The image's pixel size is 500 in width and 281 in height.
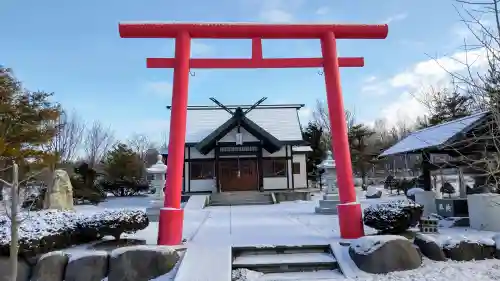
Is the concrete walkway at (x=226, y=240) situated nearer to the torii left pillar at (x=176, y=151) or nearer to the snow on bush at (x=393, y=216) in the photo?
the torii left pillar at (x=176, y=151)

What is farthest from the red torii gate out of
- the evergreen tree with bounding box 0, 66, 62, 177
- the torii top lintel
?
the evergreen tree with bounding box 0, 66, 62, 177

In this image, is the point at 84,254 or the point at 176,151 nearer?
the point at 84,254

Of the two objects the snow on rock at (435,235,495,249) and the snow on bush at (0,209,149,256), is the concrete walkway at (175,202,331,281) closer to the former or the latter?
the snow on bush at (0,209,149,256)

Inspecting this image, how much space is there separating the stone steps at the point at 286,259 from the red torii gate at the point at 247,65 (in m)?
1.06

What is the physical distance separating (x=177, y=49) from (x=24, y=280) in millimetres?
5270

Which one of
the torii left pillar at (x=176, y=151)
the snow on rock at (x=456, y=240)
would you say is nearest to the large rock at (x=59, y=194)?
the torii left pillar at (x=176, y=151)

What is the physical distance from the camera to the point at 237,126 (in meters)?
22.3

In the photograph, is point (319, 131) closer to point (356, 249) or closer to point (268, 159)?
point (268, 159)

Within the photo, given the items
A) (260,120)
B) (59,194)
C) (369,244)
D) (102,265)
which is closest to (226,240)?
(102,265)

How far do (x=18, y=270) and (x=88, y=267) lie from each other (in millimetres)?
1311

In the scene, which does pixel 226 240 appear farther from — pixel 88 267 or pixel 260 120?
pixel 260 120

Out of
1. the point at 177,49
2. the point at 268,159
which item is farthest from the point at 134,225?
the point at 268,159

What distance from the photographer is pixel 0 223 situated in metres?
7.32

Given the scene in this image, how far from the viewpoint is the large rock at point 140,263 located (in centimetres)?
627
